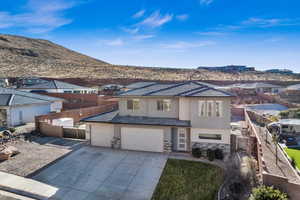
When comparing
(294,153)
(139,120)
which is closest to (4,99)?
(139,120)

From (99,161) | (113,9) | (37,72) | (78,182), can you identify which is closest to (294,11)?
(113,9)

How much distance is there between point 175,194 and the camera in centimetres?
1107

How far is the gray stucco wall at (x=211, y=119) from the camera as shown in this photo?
14.1 metres

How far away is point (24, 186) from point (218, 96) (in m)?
13.5

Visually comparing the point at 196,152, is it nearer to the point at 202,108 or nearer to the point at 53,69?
the point at 202,108

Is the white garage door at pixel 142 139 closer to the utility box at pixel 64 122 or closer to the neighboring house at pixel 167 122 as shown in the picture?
the neighboring house at pixel 167 122

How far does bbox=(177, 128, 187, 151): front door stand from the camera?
1526 cm

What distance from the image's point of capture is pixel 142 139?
1573 centimetres

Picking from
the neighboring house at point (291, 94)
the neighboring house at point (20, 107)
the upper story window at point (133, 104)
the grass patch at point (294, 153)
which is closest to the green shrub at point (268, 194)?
the upper story window at point (133, 104)

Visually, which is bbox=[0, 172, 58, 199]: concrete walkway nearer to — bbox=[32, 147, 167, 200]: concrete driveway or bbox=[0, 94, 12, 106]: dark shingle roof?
bbox=[32, 147, 167, 200]: concrete driveway

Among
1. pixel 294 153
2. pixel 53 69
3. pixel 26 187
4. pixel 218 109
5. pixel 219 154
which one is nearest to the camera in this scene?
pixel 26 187

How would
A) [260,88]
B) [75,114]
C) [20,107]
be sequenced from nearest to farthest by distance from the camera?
[20,107] → [75,114] → [260,88]

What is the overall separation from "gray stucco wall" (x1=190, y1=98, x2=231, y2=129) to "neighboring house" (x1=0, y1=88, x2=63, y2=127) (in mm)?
19477

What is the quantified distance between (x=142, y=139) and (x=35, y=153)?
845 centimetres
